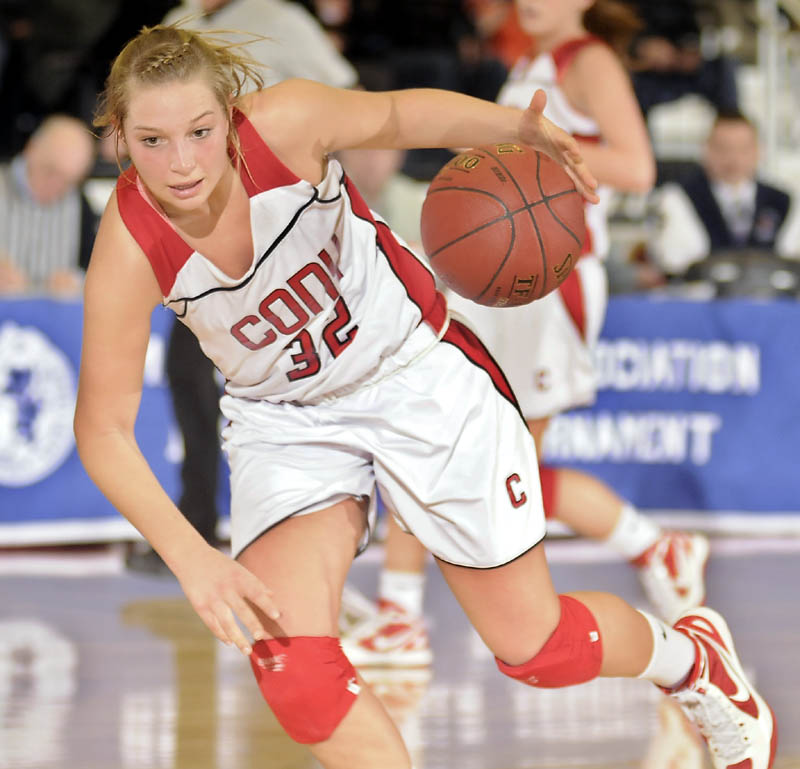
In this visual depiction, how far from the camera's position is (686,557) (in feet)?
11.8

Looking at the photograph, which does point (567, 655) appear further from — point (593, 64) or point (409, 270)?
point (593, 64)

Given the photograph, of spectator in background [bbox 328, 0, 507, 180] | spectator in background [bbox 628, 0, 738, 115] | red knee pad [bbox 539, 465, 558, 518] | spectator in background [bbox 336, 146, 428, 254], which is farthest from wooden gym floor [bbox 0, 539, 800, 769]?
spectator in background [bbox 628, 0, 738, 115]

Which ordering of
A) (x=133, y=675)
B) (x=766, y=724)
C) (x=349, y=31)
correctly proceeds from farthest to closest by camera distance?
(x=349, y=31), (x=133, y=675), (x=766, y=724)

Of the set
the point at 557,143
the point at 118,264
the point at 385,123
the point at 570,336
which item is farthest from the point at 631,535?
the point at 118,264

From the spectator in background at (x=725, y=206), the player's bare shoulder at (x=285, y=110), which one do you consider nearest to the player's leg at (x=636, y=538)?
the player's bare shoulder at (x=285, y=110)

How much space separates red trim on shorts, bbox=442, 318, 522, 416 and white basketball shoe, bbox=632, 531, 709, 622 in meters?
1.34

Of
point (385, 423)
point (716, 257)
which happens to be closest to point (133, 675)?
point (385, 423)

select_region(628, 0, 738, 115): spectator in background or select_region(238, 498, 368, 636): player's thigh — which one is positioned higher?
select_region(628, 0, 738, 115): spectator in background

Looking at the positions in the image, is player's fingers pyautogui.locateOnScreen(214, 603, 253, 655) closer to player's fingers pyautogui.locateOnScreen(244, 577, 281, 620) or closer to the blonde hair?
player's fingers pyautogui.locateOnScreen(244, 577, 281, 620)

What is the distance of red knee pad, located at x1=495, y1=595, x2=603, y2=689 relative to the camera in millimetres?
2312

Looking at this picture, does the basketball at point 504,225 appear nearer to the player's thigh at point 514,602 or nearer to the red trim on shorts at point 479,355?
the red trim on shorts at point 479,355

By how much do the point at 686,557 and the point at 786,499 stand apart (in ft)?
4.79

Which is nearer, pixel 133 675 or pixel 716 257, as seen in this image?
pixel 133 675

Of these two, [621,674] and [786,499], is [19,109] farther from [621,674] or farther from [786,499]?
[621,674]
